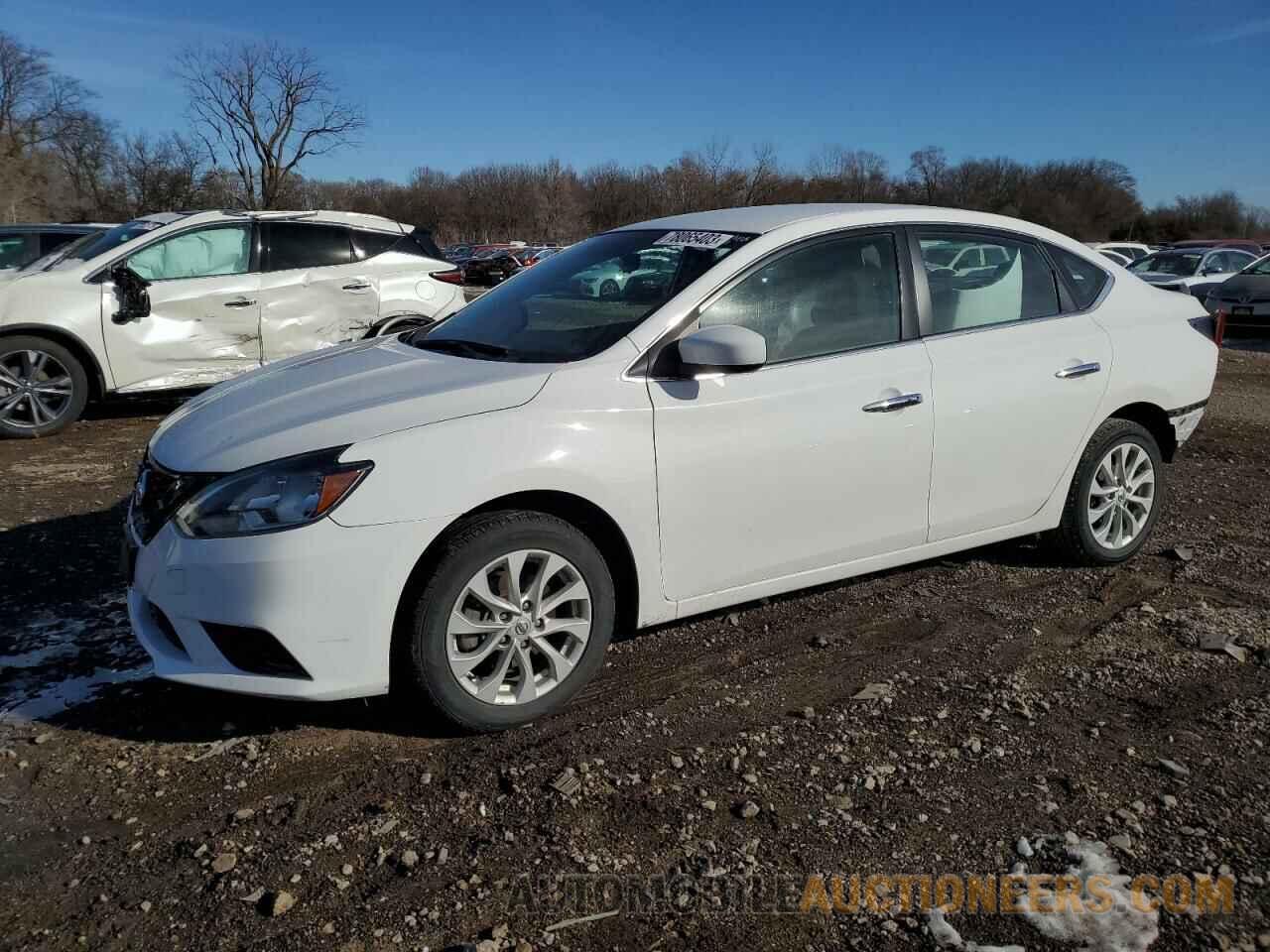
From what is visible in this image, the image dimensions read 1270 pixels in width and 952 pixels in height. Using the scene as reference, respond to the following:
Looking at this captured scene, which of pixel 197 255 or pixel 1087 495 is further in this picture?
pixel 197 255

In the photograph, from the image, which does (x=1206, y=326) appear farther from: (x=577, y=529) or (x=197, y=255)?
(x=197, y=255)

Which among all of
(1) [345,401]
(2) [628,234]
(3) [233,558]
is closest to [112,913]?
(3) [233,558]

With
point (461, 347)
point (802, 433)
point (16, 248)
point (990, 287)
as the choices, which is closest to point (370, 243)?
point (461, 347)

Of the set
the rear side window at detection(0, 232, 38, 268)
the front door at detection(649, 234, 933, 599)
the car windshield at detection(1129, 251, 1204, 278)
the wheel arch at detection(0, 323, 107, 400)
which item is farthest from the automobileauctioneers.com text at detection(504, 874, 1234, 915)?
the car windshield at detection(1129, 251, 1204, 278)

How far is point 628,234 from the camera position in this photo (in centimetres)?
437

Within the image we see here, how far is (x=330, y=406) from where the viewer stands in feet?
10.8

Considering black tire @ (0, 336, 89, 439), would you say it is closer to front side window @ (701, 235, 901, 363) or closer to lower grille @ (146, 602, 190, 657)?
lower grille @ (146, 602, 190, 657)

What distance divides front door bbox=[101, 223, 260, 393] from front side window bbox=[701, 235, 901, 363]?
5917 millimetres

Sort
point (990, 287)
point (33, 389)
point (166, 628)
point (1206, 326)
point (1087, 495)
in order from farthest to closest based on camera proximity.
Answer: point (33, 389), point (1206, 326), point (1087, 495), point (990, 287), point (166, 628)

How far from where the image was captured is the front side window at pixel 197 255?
26.9ft

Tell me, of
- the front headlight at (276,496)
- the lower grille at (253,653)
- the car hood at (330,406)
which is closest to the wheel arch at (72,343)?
the car hood at (330,406)

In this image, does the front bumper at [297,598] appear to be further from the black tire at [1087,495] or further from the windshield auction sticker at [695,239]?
the black tire at [1087,495]

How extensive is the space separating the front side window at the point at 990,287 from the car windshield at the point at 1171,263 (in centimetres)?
1684

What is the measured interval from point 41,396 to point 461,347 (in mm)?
5514
